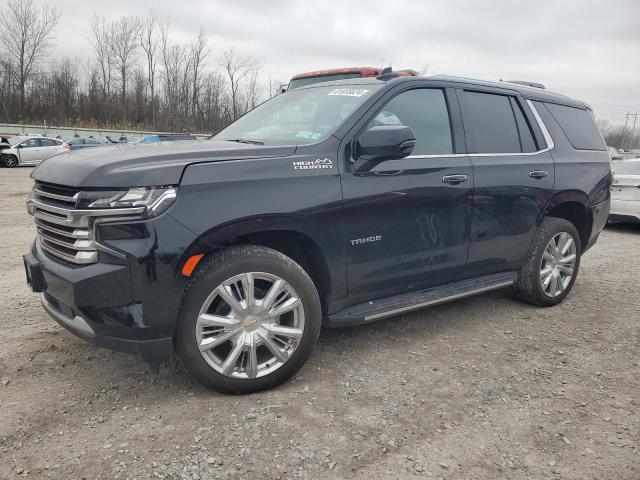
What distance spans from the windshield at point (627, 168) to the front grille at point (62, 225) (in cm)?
970

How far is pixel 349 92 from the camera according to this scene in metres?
3.53

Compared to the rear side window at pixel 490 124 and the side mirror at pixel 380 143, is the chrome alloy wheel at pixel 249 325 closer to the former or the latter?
the side mirror at pixel 380 143

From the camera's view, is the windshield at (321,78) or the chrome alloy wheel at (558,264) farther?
the windshield at (321,78)

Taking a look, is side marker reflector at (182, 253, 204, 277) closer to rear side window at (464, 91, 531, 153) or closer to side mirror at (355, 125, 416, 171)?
side mirror at (355, 125, 416, 171)

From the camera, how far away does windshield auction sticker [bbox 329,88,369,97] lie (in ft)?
11.3

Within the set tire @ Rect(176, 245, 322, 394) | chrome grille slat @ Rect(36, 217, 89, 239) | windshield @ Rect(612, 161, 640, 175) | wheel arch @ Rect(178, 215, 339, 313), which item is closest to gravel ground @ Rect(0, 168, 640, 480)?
tire @ Rect(176, 245, 322, 394)

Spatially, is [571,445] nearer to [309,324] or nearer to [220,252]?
[309,324]

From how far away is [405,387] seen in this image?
304 centimetres

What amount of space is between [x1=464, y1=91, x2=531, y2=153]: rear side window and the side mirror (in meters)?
0.96

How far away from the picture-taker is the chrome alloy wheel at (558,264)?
4500 millimetres

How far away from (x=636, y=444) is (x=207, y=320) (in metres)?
2.34

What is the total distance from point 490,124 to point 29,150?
969 inches

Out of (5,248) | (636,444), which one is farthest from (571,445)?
(5,248)

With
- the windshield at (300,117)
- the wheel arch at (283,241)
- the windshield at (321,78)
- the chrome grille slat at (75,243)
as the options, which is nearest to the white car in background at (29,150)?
the windshield at (321,78)
